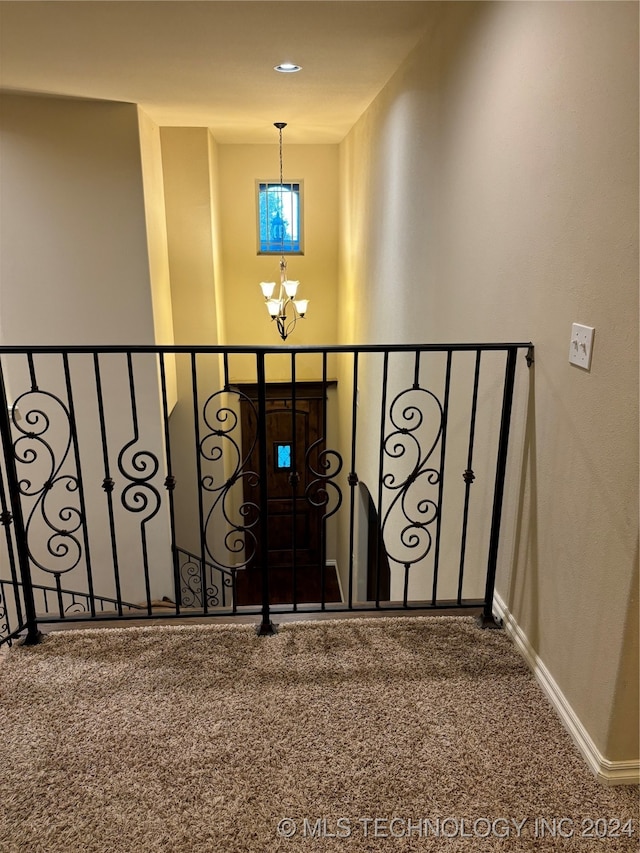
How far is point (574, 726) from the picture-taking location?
5.57ft

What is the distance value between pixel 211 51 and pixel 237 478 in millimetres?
2731

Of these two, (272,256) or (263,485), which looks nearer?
(263,485)

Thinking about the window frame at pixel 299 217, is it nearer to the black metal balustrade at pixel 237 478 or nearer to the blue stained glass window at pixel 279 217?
the blue stained glass window at pixel 279 217

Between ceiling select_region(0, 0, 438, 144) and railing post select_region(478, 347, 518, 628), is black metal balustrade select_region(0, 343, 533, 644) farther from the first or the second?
ceiling select_region(0, 0, 438, 144)

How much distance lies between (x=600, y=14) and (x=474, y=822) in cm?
200

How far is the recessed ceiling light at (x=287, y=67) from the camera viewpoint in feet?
12.2

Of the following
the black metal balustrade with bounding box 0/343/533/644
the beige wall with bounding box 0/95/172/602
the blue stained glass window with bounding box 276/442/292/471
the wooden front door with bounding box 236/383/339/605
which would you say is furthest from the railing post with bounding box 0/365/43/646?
the blue stained glass window with bounding box 276/442/292/471

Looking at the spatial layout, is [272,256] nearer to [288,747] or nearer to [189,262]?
[189,262]

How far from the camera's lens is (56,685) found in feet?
6.23

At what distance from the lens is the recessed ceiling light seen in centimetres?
371

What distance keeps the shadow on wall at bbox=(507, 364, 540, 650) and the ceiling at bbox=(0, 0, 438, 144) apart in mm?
2189

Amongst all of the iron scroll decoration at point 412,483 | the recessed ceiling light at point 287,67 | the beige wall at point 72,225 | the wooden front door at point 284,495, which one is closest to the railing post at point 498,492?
the iron scroll decoration at point 412,483

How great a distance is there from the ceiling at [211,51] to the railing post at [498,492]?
198 cm

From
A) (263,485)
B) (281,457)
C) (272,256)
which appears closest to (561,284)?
(263,485)
